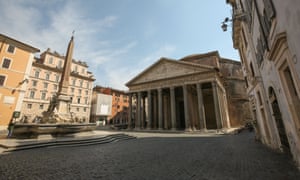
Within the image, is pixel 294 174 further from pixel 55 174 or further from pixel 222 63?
pixel 222 63

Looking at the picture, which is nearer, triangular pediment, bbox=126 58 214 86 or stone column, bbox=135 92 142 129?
triangular pediment, bbox=126 58 214 86

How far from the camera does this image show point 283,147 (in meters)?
5.71

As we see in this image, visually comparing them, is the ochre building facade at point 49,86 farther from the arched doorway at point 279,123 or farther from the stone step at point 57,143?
the arched doorway at point 279,123

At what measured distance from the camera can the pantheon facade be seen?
65.1 ft

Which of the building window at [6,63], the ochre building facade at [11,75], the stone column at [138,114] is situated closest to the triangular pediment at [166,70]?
the stone column at [138,114]

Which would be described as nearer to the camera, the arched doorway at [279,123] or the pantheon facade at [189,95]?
the arched doorway at [279,123]

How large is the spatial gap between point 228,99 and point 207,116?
8676mm

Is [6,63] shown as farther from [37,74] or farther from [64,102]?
[64,102]

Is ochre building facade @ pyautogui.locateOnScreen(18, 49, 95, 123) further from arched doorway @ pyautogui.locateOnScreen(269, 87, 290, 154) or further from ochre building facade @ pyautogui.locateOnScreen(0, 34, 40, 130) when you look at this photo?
arched doorway @ pyautogui.locateOnScreen(269, 87, 290, 154)

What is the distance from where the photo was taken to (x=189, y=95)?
23.9 meters

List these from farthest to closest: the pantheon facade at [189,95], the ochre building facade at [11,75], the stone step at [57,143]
→ 1. the pantheon facade at [189,95]
2. the ochre building facade at [11,75]
3. the stone step at [57,143]

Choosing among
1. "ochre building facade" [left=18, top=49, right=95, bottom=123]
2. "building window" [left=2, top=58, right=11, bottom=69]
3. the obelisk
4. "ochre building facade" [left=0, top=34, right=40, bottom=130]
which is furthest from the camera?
"ochre building facade" [left=18, top=49, right=95, bottom=123]

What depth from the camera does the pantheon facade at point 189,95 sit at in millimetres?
19828

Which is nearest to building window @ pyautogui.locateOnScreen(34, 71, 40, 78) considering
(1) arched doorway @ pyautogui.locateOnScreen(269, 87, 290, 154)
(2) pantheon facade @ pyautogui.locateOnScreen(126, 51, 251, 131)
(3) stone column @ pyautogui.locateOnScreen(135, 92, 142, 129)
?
(2) pantheon facade @ pyautogui.locateOnScreen(126, 51, 251, 131)
